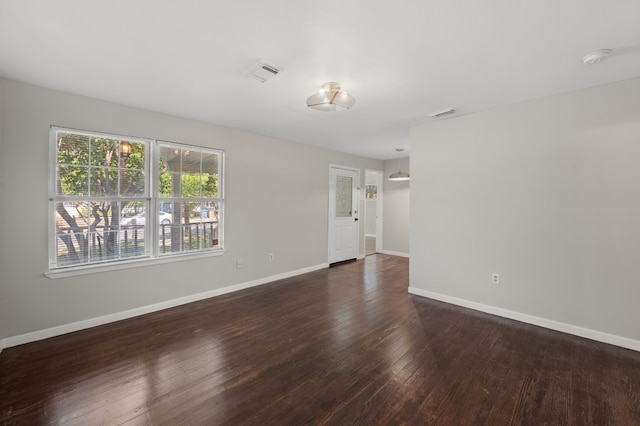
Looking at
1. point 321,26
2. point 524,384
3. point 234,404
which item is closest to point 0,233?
point 234,404

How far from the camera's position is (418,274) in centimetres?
388

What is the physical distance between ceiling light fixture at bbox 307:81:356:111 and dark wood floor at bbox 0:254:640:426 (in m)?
2.23

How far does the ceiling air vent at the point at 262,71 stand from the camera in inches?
86.7

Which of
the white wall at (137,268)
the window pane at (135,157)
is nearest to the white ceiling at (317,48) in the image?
the white wall at (137,268)

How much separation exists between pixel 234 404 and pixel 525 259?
3185 millimetres

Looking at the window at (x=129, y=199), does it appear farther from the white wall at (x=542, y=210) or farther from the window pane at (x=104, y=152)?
the white wall at (x=542, y=210)

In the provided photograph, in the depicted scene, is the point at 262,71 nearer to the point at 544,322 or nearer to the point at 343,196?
the point at 544,322

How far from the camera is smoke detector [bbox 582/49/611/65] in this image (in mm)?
1995

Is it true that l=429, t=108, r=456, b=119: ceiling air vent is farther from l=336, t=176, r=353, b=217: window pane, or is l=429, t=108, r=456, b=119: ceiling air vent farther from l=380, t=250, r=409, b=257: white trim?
l=380, t=250, r=409, b=257: white trim

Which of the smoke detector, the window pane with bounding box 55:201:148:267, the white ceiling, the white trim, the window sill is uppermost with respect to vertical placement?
the white ceiling

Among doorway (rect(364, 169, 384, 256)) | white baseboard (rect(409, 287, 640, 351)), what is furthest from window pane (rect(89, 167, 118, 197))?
doorway (rect(364, 169, 384, 256))

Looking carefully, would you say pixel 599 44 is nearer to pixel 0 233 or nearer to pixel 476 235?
pixel 476 235

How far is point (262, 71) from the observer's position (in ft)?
7.48

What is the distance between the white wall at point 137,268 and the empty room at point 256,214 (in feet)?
0.07
